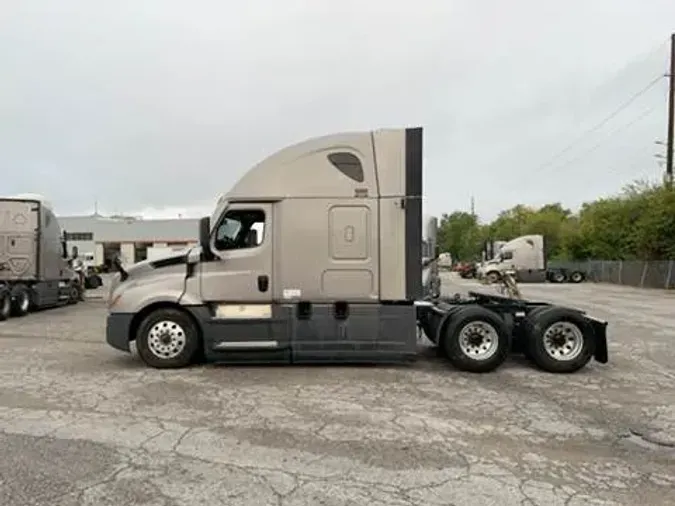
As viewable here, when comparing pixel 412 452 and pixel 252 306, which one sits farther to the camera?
pixel 252 306

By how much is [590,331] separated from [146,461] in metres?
6.71

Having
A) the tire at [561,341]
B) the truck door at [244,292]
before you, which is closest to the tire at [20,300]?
the truck door at [244,292]

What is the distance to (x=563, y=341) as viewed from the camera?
938 cm

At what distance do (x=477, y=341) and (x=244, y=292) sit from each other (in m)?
3.51

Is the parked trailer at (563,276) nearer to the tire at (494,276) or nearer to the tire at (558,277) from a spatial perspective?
the tire at (558,277)

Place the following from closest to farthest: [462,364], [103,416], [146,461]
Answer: [146,461], [103,416], [462,364]

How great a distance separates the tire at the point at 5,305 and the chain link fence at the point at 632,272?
105 feet

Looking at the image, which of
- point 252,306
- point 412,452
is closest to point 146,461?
point 412,452

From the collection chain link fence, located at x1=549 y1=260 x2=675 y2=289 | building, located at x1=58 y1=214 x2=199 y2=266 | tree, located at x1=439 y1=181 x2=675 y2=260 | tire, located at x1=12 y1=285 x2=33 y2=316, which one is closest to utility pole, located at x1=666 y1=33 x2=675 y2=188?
tree, located at x1=439 y1=181 x2=675 y2=260

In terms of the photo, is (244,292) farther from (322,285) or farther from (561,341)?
(561,341)

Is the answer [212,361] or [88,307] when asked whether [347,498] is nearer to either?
[212,361]

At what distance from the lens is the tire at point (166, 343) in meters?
9.47

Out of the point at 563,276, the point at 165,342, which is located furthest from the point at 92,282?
the point at 563,276

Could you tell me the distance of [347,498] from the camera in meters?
4.45
